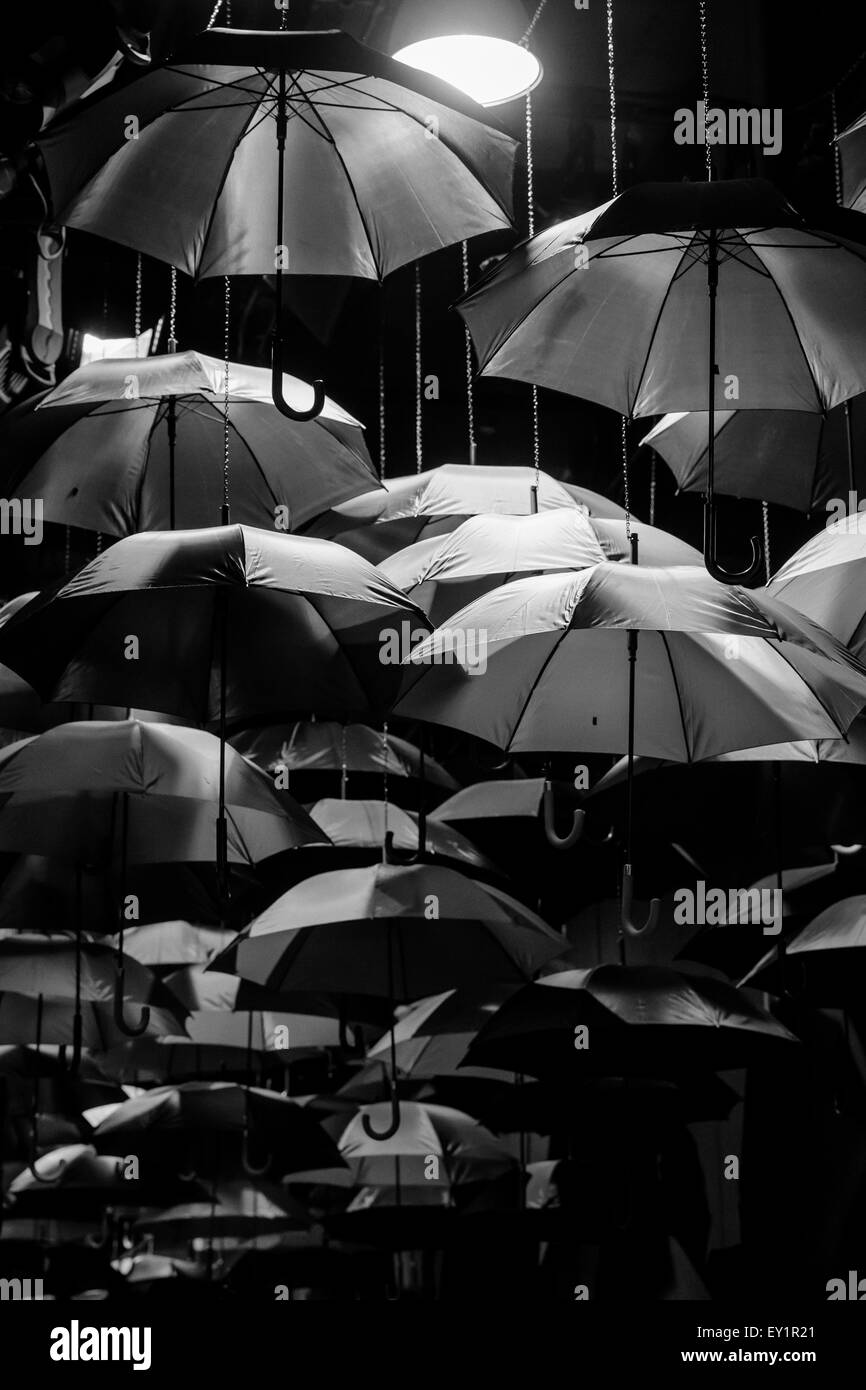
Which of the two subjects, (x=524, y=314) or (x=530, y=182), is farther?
(x=530, y=182)

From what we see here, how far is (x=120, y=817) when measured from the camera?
7148mm

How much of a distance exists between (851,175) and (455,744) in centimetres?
493

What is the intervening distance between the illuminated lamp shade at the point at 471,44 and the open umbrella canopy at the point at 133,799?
2.56 metres

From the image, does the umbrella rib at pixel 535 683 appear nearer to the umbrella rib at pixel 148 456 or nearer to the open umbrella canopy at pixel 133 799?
the open umbrella canopy at pixel 133 799

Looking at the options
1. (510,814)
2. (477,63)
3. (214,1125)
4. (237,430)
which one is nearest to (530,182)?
(477,63)

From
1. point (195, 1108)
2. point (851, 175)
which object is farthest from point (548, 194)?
point (195, 1108)

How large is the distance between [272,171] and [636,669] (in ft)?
7.07

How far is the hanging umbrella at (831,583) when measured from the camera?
5.80 meters

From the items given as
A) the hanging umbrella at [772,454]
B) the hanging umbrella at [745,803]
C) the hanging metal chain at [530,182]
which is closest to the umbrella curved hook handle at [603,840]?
the hanging umbrella at [745,803]

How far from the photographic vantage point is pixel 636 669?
6305mm

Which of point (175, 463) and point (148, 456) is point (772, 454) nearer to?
point (175, 463)

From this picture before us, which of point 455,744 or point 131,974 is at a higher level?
point 455,744
